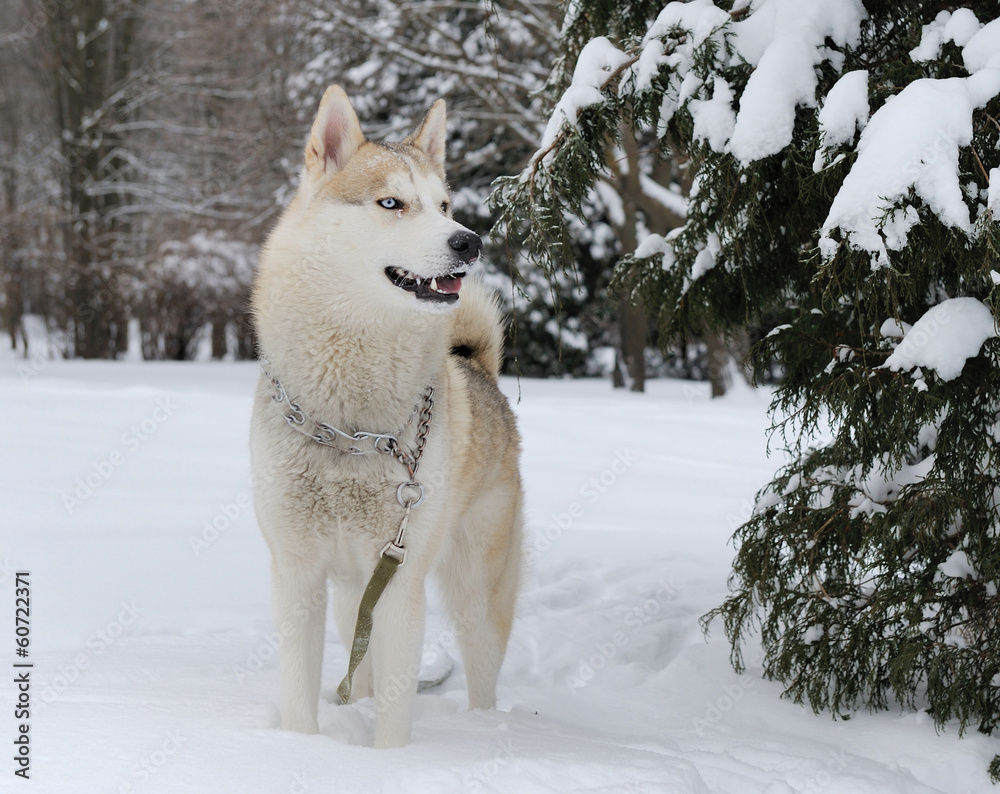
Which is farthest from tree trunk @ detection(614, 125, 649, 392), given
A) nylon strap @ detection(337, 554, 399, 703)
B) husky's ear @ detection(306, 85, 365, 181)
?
nylon strap @ detection(337, 554, 399, 703)

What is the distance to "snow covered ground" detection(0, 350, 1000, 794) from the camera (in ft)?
6.90

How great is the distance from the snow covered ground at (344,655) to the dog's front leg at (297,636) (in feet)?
0.33

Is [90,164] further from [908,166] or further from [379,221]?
[908,166]

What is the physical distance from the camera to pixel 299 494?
238 cm

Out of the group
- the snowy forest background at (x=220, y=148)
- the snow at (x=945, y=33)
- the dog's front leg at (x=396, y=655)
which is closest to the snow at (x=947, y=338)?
the snow at (x=945, y=33)

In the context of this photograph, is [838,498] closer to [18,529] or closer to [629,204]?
[18,529]

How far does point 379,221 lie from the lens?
2.46m

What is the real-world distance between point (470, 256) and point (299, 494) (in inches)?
31.5

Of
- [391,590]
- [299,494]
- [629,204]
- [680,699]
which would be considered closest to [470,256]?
[299,494]

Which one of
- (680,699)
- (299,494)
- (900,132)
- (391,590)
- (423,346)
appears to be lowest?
(680,699)

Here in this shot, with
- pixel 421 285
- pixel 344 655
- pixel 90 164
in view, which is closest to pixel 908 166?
pixel 421 285

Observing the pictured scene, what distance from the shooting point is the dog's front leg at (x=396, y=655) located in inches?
96.9

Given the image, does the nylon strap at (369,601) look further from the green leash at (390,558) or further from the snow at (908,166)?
the snow at (908,166)

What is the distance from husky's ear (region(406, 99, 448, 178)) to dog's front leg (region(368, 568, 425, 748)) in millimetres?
1337
